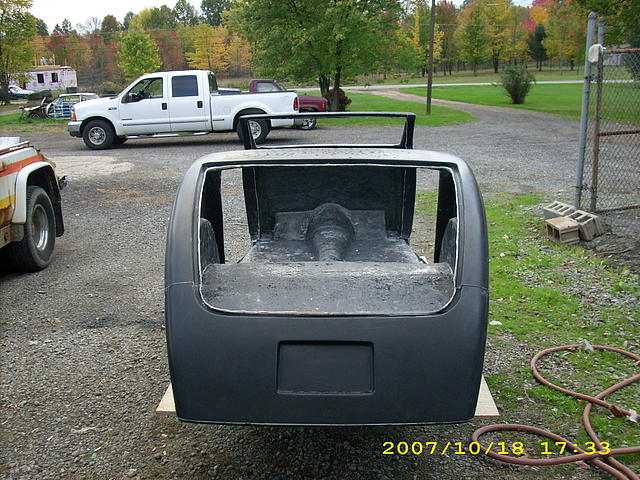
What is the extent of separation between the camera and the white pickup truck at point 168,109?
16.5 metres

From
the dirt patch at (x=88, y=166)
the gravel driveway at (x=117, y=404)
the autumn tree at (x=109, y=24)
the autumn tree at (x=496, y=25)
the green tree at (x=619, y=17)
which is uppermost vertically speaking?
the autumn tree at (x=109, y=24)

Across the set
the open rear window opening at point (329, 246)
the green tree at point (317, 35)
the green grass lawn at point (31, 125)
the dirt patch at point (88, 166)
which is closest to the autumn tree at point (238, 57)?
the green grass lawn at point (31, 125)

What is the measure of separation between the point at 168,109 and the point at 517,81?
→ 19530mm

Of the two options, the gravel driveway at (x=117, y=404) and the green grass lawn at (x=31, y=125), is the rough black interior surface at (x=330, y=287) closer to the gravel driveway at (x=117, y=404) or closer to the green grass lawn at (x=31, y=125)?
the gravel driveway at (x=117, y=404)

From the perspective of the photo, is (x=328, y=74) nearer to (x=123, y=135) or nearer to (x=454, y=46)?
(x=123, y=135)

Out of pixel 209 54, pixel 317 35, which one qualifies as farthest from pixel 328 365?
pixel 209 54

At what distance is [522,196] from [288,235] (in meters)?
5.95

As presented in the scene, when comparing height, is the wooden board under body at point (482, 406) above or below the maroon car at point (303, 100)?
below

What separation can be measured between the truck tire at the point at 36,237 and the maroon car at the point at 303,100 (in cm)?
1339

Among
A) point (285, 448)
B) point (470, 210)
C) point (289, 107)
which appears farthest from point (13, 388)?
point (289, 107)

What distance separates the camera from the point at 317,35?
78.0ft

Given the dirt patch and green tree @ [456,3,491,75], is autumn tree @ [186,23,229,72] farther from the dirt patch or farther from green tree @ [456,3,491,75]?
the dirt patch

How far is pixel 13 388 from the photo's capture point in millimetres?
3834

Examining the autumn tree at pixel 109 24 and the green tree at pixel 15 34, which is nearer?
the green tree at pixel 15 34
